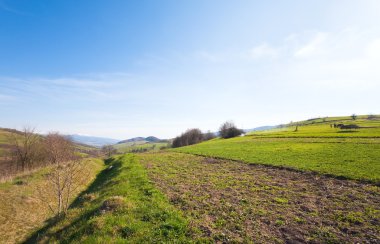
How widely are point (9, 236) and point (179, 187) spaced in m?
12.1

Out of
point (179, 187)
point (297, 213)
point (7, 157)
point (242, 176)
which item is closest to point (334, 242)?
point (297, 213)

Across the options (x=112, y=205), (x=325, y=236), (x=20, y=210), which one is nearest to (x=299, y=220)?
(x=325, y=236)

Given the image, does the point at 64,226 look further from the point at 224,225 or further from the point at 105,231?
the point at 224,225

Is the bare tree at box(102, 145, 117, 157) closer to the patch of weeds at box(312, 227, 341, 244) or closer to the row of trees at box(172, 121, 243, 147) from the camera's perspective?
the row of trees at box(172, 121, 243, 147)

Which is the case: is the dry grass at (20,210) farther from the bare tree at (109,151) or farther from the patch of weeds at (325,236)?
the bare tree at (109,151)

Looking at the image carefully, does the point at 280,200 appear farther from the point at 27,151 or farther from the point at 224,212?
the point at 27,151

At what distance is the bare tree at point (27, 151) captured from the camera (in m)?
43.7

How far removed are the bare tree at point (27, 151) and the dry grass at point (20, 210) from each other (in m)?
24.6

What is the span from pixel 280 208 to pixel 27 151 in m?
51.6

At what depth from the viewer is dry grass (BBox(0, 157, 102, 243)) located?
14113 mm

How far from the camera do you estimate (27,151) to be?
4372 centimetres

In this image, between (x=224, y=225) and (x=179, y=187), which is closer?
(x=224, y=225)

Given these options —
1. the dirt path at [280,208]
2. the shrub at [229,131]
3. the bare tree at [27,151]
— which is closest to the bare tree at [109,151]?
the shrub at [229,131]

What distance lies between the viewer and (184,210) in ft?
39.6
